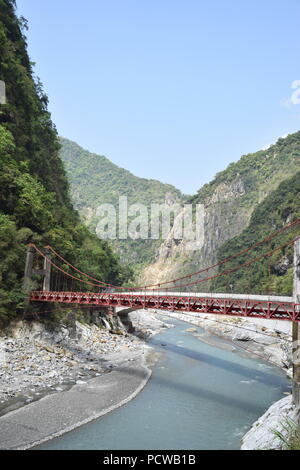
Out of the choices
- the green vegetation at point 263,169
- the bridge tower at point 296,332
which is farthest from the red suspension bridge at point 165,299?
the green vegetation at point 263,169

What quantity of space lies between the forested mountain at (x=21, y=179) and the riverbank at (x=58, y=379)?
11.0 feet

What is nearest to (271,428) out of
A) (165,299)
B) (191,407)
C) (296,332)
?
(191,407)

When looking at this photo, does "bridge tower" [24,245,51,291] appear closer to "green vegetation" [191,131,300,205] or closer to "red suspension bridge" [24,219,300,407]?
Answer: "red suspension bridge" [24,219,300,407]

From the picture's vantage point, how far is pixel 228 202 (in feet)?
414

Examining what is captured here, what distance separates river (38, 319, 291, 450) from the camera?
15359mm

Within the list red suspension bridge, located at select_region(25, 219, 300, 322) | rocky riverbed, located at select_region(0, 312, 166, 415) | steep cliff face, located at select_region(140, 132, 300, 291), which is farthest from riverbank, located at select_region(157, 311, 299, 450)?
steep cliff face, located at select_region(140, 132, 300, 291)

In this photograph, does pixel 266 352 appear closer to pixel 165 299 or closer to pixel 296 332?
pixel 165 299

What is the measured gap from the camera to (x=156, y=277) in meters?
144

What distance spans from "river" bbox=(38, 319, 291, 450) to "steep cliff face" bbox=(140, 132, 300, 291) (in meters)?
88.0

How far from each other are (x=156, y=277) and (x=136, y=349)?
10993cm

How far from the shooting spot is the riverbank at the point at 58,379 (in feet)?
52.0

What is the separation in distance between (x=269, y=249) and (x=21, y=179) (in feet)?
154
